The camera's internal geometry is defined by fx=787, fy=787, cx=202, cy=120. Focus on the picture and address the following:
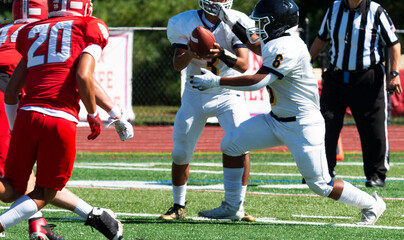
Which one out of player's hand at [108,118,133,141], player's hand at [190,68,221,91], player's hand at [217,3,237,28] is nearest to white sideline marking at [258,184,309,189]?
player's hand at [217,3,237,28]

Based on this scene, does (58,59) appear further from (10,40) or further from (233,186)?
(233,186)

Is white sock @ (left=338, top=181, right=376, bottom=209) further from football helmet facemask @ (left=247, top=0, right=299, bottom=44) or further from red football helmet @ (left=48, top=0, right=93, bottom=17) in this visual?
red football helmet @ (left=48, top=0, right=93, bottom=17)

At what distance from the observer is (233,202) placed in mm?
5723

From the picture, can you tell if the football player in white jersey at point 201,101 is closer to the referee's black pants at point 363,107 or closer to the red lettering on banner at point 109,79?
the referee's black pants at point 363,107

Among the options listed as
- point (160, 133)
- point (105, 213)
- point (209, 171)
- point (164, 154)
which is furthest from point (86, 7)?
point (160, 133)

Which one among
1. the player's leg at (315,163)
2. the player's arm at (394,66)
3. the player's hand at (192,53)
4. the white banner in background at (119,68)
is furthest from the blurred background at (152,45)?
the player's leg at (315,163)

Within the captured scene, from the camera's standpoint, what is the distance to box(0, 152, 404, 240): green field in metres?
5.20

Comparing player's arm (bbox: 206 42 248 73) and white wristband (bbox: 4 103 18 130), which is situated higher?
player's arm (bbox: 206 42 248 73)

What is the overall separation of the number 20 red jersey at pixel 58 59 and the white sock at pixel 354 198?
1.93 meters

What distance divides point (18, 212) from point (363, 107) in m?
4.19

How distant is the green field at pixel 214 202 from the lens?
5203 mm

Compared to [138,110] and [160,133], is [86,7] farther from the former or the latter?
[138,110]

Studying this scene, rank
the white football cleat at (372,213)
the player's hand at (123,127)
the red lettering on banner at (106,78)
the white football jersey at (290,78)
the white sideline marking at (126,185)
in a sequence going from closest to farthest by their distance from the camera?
1. the player's hand at (123,127)
2. the white football jersey at (290,78)
3. the white football cleat at (372,213)
4. the white sideline marking at (126,185)
5. the red lettering on banner at (106,78)

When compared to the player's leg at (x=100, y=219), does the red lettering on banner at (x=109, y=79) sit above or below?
below
